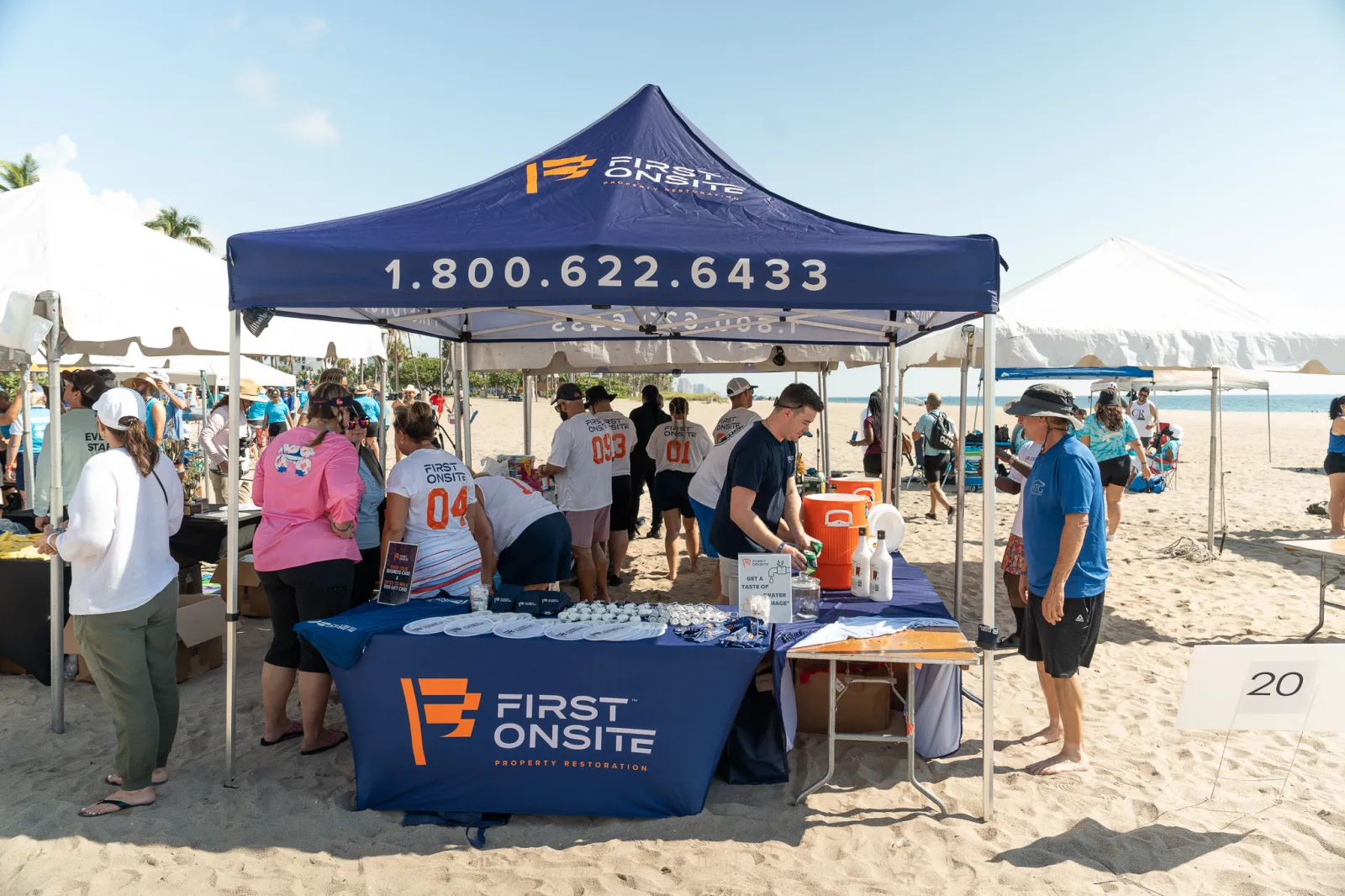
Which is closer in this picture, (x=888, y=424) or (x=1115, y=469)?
(x=888, y=424)

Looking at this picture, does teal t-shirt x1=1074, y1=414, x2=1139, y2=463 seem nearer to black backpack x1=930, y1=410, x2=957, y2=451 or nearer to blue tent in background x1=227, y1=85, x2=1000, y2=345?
black backpack x1=930, y1=410, x2=957, y2=451

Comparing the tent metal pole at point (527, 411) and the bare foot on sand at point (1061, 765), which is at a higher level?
the tent metal pole at point (527, 411)

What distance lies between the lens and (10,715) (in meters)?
3.89

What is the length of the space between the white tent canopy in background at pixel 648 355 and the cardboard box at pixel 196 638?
2652 mm

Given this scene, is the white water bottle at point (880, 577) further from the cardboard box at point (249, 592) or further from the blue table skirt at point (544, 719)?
the cardboard box at point (249, 592)

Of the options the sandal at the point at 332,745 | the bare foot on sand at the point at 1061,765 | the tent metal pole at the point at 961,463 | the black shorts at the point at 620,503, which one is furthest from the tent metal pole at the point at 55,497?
the bare foot on sand at the point at 1061,765

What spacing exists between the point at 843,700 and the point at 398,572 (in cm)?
197

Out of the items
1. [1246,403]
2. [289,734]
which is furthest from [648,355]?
[1246,403]

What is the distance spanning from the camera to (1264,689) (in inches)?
118

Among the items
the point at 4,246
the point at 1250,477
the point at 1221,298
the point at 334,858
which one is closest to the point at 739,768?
the point at 334,858

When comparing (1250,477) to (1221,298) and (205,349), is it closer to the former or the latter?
(1221,298)

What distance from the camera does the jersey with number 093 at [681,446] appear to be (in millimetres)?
6547

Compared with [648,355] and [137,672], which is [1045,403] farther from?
[648,355]

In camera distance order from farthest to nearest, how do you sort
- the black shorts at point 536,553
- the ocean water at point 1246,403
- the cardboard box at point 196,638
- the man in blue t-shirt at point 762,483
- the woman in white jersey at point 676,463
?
the ocean water at point 1246,403, the woman in white jersey at point 676,463, the cardboard box at point 196,638, the black shorts at point 536,553, the man in blue t-shirt at point 762,483
